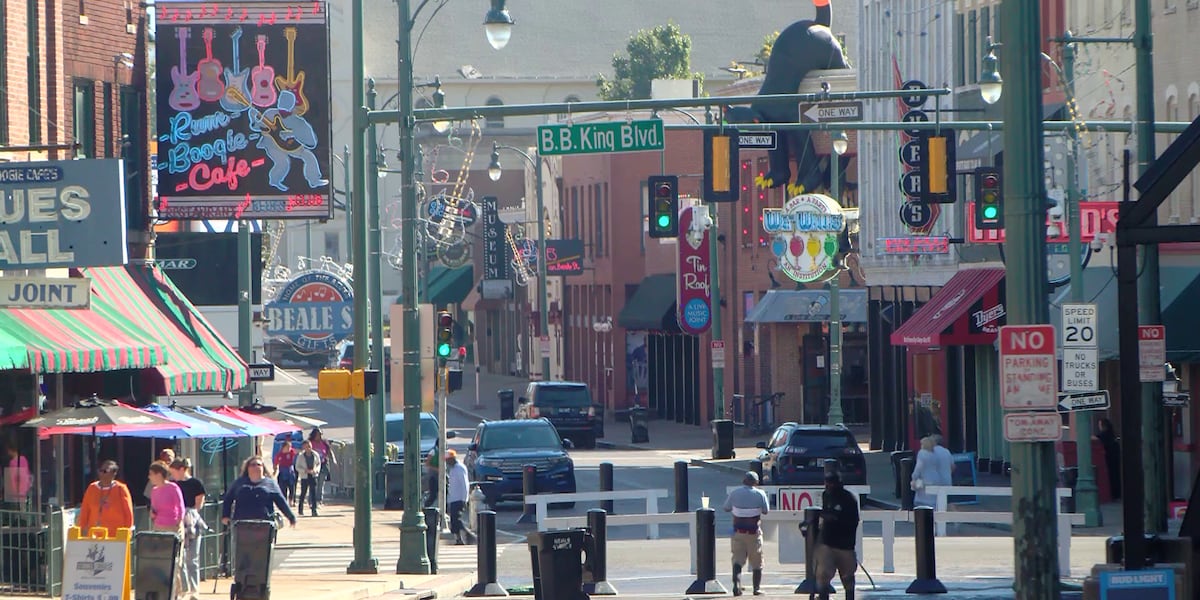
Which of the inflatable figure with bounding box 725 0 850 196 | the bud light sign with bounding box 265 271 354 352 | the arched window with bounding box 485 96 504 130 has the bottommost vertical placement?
the bud light sign with bounding box 265 271 354 352

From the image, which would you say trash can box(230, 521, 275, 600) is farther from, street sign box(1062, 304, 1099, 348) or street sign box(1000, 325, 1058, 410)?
street sign box(1062, 304, 1099, 348)

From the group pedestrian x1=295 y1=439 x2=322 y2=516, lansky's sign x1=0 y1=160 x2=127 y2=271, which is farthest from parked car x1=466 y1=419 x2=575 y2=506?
lansky's sign x1=0 y1=160 x2=127 y2=271

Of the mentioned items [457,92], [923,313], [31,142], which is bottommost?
[923,313]

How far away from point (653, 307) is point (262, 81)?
3332cm

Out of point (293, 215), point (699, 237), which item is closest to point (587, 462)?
point (699, 237)

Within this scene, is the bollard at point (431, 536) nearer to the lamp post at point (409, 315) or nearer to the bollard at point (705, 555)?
the lamp post at point (409, 315)

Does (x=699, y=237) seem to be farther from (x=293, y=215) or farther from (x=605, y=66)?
(x=605, y=66)

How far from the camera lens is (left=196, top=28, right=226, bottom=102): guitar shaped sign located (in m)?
25.9

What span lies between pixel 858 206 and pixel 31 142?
2946 cm

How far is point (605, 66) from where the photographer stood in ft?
342

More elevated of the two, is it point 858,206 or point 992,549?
point 858,206

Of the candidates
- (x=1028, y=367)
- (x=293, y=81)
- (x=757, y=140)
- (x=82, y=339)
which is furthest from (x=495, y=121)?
(x=1028, y=367)

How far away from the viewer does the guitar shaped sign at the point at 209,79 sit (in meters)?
25.9

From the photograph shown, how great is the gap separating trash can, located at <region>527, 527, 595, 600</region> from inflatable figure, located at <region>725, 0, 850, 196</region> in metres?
28.9
